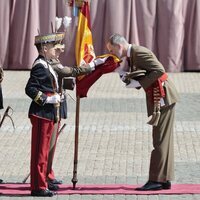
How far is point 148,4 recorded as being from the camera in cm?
2055

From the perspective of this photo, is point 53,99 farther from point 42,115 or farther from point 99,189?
point 99,189

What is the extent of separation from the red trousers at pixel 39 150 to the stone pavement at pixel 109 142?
0.29 m

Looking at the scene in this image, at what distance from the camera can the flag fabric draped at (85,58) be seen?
9.24 meters

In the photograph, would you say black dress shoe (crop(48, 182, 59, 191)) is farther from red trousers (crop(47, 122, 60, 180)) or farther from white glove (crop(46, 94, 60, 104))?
white glove (crop(46, 94, 60, 104))

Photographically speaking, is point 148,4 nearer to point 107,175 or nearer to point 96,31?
point 96,31

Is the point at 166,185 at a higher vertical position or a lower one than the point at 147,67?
lower

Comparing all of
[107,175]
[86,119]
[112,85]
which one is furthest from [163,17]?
[107,175]

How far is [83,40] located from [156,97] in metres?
1.04

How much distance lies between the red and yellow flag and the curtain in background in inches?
427

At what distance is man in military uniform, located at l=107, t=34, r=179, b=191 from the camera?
9164 millimetres

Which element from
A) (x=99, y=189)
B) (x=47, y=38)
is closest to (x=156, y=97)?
(x=99, y=189)

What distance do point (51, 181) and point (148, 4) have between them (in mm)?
11604

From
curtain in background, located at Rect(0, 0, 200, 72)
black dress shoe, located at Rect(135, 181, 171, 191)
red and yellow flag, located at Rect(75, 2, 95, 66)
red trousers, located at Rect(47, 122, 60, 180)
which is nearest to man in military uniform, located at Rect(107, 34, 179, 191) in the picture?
black dress shoe, located at Rect(135, 181, 171, 191)

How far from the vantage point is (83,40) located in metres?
9.45
